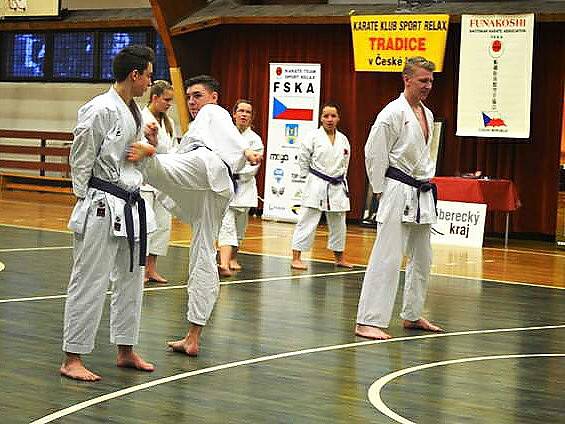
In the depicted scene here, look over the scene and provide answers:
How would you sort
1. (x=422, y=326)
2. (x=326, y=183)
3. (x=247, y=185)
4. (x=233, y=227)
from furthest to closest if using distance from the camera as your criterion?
1. (x=326, y=183)
2. (x=247, y=185)
3. (x=233, y=227)
4. (x=422, y=326)

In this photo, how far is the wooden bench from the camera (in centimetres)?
1941

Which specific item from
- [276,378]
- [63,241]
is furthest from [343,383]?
[63,241]

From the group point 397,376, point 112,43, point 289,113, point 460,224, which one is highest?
point 112,43

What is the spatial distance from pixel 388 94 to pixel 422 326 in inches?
352

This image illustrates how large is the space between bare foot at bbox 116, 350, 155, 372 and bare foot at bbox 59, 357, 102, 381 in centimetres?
25

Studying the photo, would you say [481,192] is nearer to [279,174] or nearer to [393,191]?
[279,174]

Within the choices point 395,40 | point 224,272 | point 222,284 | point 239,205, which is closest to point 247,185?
point 239,205

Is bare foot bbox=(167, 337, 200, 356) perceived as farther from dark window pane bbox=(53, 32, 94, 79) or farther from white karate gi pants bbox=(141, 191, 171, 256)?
dark window pane bbox=(53, 32, 94, 79)

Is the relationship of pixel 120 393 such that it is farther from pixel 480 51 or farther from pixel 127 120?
pixel 480 51

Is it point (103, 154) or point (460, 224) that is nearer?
point (103, 154)

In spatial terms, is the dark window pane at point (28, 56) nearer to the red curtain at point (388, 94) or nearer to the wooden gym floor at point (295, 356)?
the red curtain at point (388, 94)

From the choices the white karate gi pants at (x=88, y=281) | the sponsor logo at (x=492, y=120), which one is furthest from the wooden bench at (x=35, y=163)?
the white karate gi pants at (x=88, y=281)

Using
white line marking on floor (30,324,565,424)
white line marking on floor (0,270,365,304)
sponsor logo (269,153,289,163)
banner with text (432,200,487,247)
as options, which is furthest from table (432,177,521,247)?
white line marking on floor (30,324,565,424)

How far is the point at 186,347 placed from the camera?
6.12 metres
